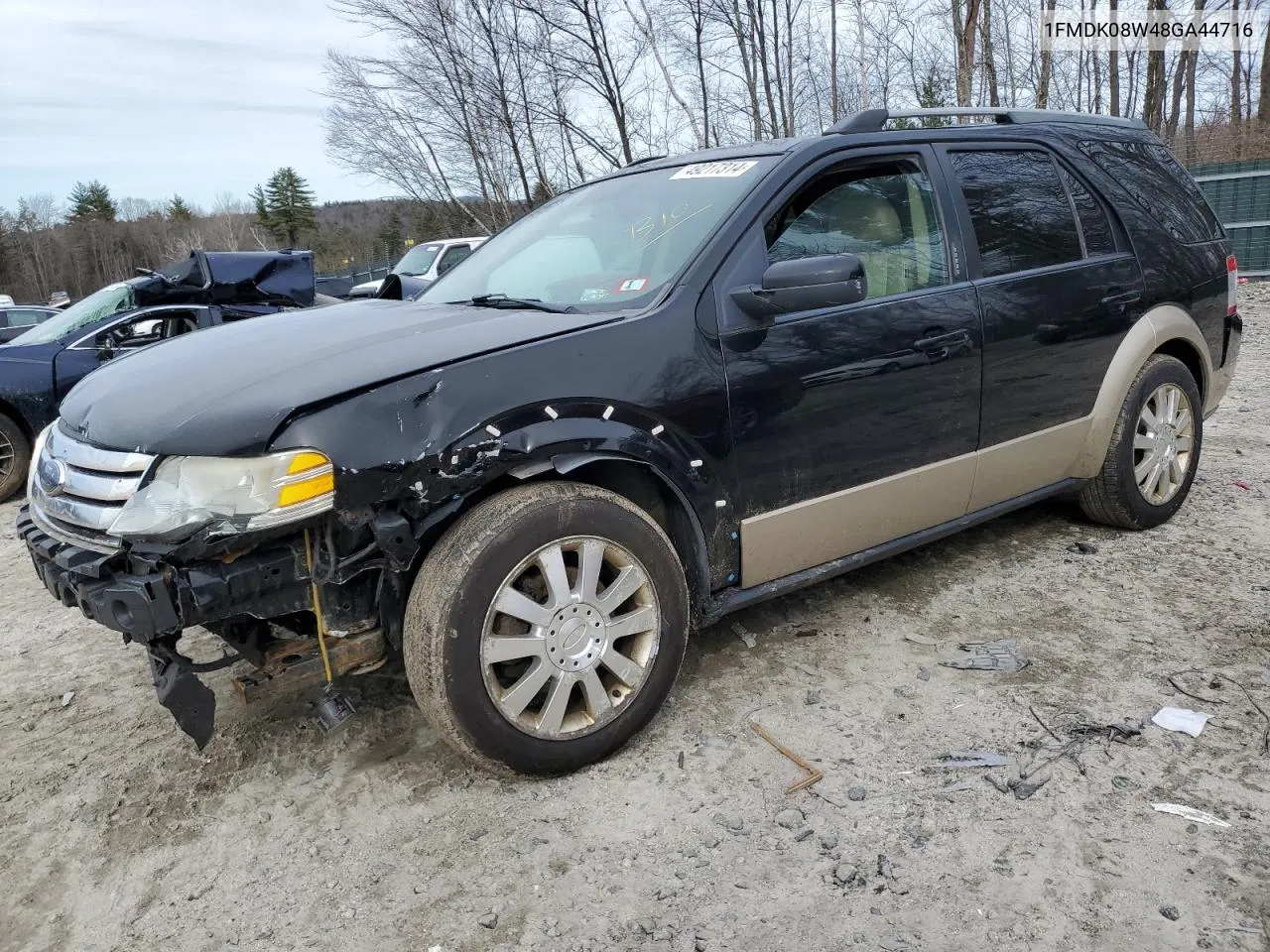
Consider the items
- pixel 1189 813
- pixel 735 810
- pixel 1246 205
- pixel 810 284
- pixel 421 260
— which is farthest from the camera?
pixel 421 260

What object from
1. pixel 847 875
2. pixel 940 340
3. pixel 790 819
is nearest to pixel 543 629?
pixel 790 819

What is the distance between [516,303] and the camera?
3025mm

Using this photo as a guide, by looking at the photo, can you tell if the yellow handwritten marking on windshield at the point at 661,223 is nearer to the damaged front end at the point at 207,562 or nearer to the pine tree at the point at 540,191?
the damaged front end at the point at 207,562

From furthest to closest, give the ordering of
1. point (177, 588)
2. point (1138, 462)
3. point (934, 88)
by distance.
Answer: point (934, 88) → point (1138, 462) → point (177, 588)

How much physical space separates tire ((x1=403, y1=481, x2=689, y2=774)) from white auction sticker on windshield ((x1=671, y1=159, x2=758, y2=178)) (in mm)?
1322

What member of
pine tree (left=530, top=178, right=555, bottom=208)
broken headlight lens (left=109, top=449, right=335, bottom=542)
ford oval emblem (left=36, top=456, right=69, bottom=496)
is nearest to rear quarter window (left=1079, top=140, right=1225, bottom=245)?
broken headlight lens (left=109, top=449, right=335, bottom=542)

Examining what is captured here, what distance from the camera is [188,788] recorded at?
264 cm

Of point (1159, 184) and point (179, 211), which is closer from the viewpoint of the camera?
point (1159, 184)

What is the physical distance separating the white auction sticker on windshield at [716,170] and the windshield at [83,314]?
6.45m

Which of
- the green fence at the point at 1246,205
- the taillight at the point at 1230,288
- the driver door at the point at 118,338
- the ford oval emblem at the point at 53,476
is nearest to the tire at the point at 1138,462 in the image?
the taillight at the point at 1230,288

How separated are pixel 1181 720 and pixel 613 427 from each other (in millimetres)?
1974

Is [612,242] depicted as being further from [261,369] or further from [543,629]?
[543,629]

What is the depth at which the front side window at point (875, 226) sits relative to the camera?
9.95ft

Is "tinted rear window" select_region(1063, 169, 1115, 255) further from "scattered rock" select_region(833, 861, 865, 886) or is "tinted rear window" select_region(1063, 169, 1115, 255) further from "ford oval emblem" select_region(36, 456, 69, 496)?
"ford oval emblem" select_region(36, 456, 69, 496)
